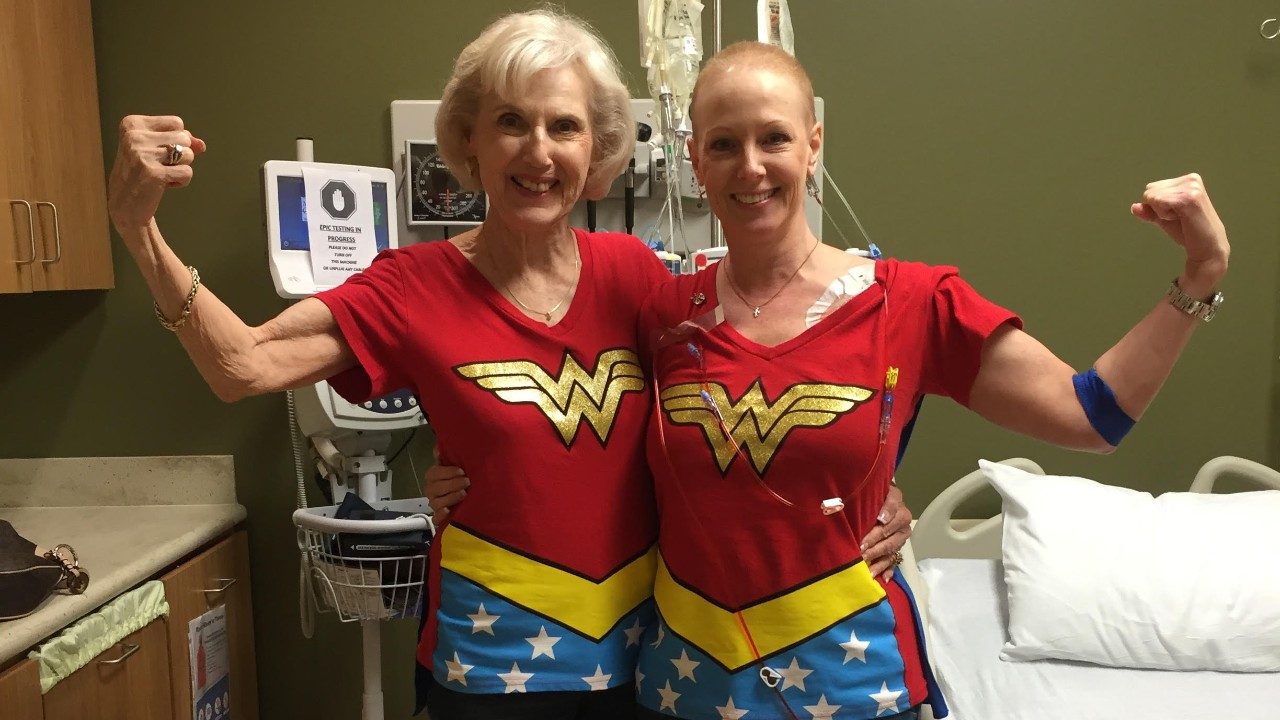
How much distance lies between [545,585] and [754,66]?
0.70m

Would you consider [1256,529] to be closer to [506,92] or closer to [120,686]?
[506,92]

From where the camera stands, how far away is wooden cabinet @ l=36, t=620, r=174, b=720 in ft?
5.59

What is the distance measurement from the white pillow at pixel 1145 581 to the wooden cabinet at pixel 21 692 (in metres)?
1.82

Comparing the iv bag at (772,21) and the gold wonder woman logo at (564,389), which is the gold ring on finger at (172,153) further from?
the iv bag at (772,21)

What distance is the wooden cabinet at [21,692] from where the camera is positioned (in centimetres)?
151

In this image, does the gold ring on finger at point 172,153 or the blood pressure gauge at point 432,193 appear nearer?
the gold ring on finger at point 172,153

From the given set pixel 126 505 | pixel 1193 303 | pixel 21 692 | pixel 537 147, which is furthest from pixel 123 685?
pixel 1193 303

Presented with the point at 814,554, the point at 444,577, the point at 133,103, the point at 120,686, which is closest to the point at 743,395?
the point at 814,554

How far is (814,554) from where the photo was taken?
110 cm

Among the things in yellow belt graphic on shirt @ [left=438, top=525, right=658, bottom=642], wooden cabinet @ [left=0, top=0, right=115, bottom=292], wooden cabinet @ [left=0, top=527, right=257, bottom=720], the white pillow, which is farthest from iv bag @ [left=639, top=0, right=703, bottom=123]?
wooden cabinet @ [left=0, top=527, right=257, bottom=720]

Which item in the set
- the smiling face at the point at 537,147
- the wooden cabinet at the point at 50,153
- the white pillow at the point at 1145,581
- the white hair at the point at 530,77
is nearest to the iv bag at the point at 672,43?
the white hair at the point at 530,77

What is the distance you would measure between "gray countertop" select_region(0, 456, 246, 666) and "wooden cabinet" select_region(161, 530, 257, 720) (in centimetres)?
5

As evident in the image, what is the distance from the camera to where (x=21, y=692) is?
1.55 m

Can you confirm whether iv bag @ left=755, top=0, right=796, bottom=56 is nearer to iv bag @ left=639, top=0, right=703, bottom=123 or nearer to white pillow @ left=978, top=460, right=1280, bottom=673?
iv bag @ left=639, top=0, right=703, bottom=123
